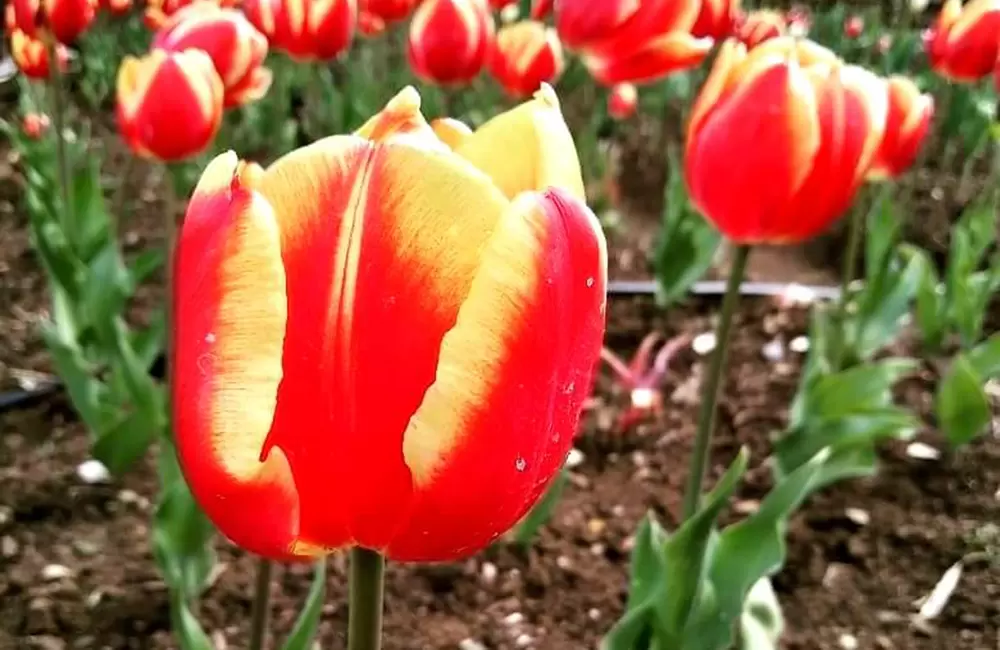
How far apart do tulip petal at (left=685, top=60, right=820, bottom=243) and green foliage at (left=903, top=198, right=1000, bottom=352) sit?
77cm

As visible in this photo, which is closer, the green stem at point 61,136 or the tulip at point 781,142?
the tulip at point 781,142

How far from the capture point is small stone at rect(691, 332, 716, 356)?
162 centimetres

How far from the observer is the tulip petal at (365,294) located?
0.33m

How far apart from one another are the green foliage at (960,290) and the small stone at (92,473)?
96 centimetres

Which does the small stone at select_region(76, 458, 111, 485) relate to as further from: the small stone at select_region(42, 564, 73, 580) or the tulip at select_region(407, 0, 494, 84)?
the tulip at select_region(407, 0, 494, 84)

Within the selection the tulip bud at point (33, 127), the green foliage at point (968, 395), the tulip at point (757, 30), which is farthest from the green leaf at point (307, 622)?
the tulip bud at point (33, 127)

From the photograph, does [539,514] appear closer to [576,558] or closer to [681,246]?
[576,558]

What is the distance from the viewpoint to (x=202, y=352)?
34 centimetres

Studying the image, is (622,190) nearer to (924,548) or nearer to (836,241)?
(836,241)

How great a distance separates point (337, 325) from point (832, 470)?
894 millimetres

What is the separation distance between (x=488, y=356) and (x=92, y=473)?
105 cm

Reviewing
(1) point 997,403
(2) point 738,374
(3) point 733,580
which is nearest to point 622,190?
(2) point 738,374

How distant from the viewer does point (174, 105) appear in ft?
2.84

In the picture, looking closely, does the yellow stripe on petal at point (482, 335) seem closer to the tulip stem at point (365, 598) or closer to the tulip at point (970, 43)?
the tulip stem at point (365, 598)
